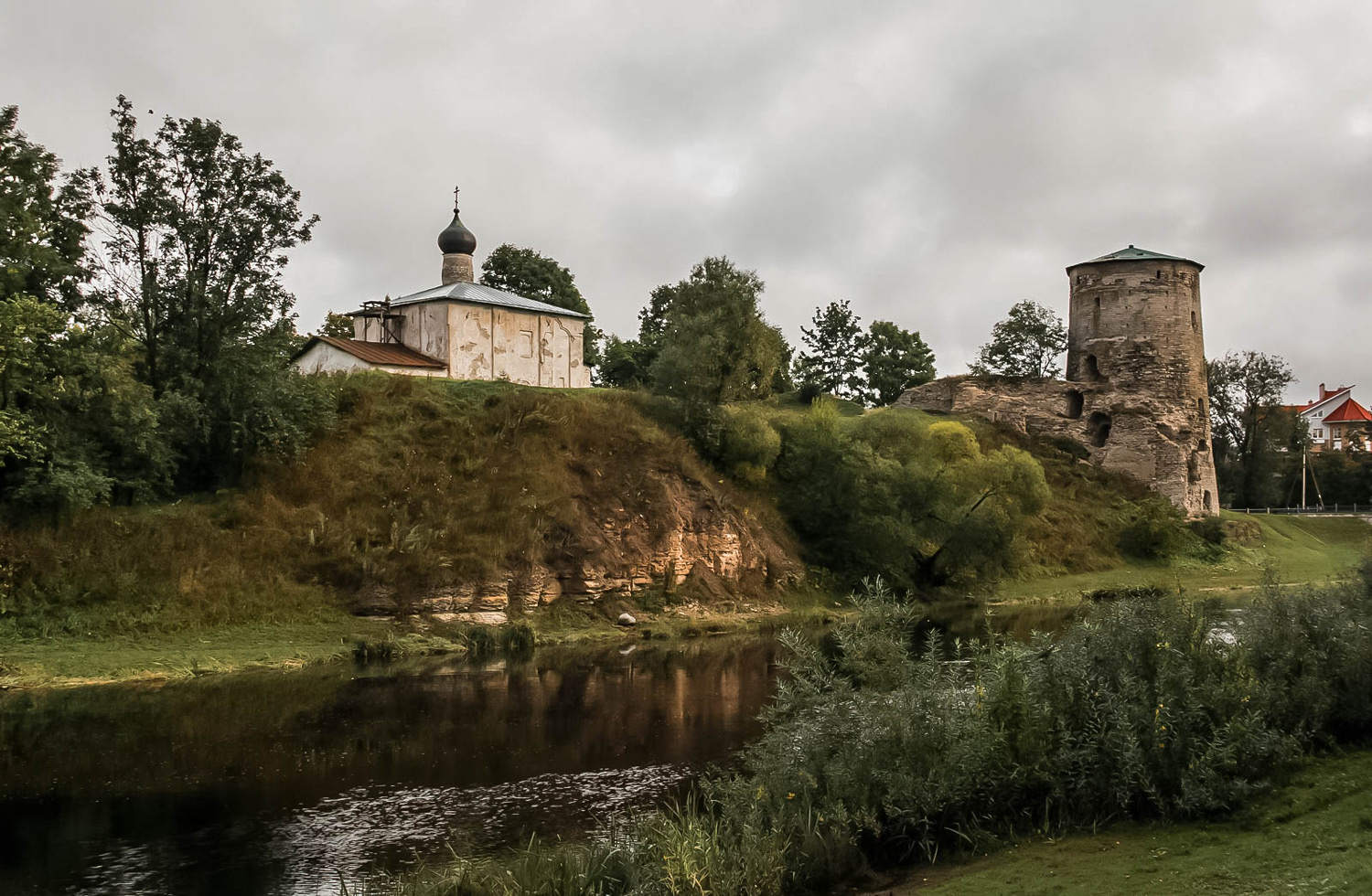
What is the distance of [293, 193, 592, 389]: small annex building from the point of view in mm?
39219

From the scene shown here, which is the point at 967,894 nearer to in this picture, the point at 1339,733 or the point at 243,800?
the point at 1339,733

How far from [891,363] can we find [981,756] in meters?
53.8

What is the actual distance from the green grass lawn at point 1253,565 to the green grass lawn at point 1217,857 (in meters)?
28.3

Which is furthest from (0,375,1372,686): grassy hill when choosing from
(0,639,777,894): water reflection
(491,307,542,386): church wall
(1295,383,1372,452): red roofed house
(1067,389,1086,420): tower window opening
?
(1295,383,1372,452): red roofed house

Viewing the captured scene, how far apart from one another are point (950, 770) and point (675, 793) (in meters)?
3.92

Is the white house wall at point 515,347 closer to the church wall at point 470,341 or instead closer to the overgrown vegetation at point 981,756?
the church wall at point 470,341

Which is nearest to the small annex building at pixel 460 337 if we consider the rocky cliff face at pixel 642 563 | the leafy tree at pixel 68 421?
the rocky cliff face at pixel 642 563

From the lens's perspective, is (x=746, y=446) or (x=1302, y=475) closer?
(x=746, y=446)

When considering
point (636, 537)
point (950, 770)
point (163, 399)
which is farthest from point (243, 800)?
point (636, 537)

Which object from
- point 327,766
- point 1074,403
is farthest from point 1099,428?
point 327,766

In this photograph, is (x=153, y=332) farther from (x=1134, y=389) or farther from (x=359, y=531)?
(x=1134, y=389)

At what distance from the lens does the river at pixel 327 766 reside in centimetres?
1127

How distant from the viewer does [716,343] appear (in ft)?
124

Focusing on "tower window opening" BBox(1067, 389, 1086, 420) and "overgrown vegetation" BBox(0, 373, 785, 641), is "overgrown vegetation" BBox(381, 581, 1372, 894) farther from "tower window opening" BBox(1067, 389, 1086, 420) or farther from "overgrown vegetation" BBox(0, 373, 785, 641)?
"tower window opening" BBox(1067, 389, 1086, 420)
